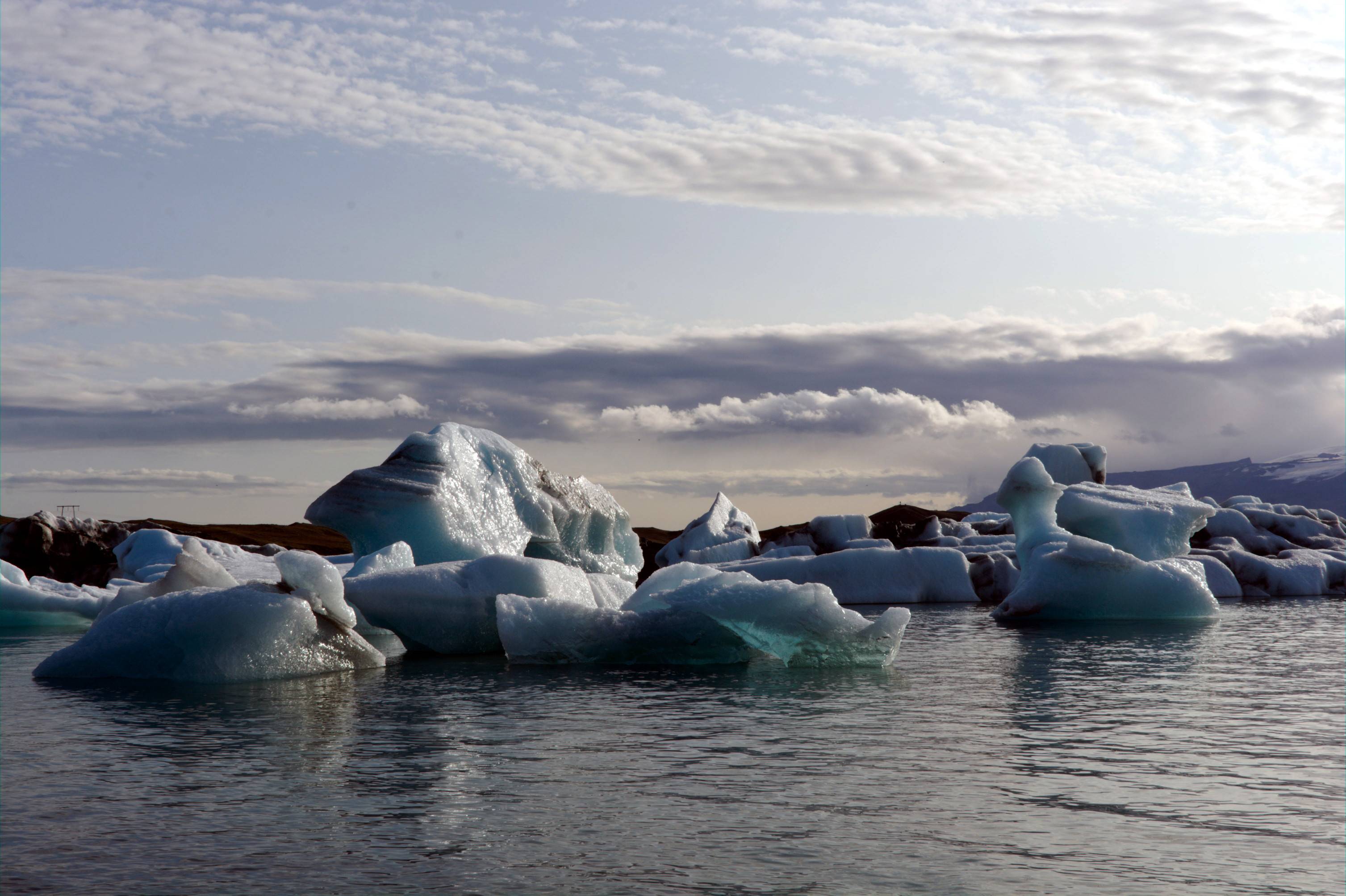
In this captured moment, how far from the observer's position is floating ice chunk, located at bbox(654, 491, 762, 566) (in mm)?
32281

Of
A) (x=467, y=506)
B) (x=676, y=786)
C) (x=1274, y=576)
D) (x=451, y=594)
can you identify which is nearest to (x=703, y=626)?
(x=451, y=594)

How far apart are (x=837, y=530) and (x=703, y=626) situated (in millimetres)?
23792

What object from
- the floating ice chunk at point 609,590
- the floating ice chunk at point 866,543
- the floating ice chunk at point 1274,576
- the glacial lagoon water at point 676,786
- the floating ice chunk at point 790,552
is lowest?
the floating ice chunk at point 1274,576

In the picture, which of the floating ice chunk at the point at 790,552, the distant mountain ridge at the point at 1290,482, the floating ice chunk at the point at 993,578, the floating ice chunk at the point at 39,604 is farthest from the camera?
the distant mountain ridge at the point at 1290,482

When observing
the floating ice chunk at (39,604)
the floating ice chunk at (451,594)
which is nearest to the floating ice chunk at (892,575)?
the floating ice chunk at (39,604)

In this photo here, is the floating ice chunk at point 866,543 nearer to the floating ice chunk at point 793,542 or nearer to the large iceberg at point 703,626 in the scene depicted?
the floating ice chunk at point 793,542

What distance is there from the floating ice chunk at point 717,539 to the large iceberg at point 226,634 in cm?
2141

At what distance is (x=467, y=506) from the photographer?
16375mm

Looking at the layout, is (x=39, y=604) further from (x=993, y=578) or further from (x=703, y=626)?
(x=993, y=578)

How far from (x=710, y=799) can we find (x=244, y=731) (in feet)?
11.1

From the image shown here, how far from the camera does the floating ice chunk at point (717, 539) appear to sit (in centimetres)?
3228

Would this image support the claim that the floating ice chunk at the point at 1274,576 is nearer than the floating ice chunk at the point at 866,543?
Yes

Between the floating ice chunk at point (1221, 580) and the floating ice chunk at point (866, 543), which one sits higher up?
the floating ice chunk at point (866, 543)

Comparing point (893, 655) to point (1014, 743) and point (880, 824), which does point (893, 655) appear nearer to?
point (1014, 743)
